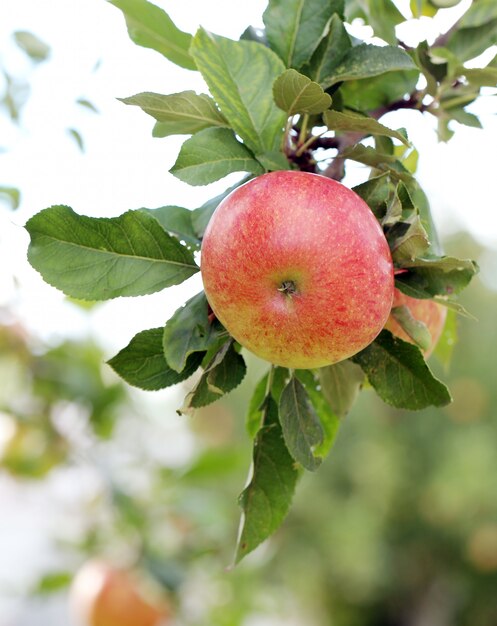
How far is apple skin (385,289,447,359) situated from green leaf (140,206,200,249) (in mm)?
181

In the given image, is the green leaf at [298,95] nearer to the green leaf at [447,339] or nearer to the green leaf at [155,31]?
the green leaf at [155,31]

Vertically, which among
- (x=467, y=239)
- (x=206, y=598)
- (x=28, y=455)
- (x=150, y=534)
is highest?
(x=28, y=455)

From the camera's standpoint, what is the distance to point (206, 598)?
216cm

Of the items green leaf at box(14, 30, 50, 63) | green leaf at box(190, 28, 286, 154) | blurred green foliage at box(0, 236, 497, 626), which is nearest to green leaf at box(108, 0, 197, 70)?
green leaf at box(190, 28, 286, 154)

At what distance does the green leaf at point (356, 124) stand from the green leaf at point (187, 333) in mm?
167

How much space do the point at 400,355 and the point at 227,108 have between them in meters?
0.24

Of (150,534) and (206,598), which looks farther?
(206,598)

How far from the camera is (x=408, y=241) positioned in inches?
21.8

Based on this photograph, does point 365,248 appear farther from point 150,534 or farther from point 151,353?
point 150,534

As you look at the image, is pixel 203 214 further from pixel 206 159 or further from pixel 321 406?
pixel 321 406

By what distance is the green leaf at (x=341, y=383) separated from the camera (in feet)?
2.17

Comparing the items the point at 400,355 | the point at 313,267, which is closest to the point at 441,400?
the point at 400,355

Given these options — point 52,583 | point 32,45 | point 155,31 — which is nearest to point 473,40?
point 155,31

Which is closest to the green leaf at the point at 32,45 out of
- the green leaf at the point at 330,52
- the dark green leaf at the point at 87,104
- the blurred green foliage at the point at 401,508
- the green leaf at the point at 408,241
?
the dark green leaf at the point at 87,104
